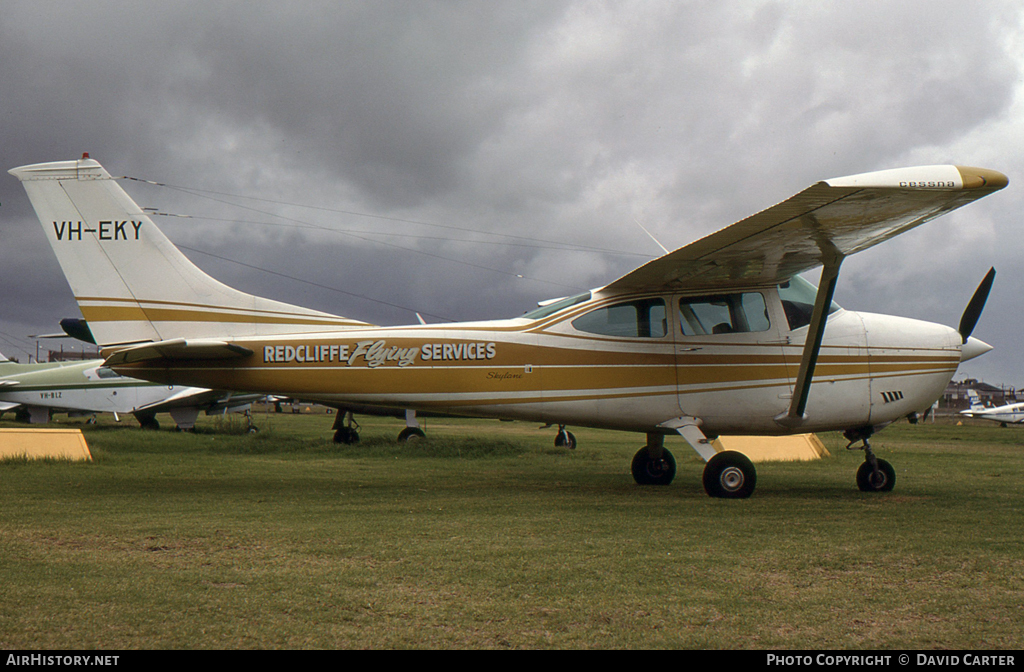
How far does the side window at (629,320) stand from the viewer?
363 inches

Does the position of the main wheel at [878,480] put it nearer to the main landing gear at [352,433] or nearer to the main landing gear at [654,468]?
the main landing gear at [654,468]

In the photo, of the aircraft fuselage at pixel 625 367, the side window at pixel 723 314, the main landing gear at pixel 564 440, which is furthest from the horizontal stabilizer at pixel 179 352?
the main landing gear at pixel 564 440

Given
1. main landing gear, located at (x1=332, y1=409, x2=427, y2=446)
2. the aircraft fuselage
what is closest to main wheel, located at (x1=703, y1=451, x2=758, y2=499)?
the aircraft fuselage

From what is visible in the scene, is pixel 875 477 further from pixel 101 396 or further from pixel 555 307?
pixel 101 396

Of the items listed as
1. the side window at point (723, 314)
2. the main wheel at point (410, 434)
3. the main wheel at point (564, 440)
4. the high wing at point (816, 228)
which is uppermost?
the high wing at point (816, 228)

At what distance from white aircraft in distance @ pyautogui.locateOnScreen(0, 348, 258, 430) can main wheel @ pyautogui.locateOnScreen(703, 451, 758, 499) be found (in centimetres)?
2288

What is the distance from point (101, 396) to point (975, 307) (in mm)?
29601

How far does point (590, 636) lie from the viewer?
10.9 ft

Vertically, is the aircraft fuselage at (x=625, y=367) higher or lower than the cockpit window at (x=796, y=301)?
lower

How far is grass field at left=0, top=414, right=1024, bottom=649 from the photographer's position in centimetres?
337

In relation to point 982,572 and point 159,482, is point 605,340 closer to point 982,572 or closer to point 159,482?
point 982,572

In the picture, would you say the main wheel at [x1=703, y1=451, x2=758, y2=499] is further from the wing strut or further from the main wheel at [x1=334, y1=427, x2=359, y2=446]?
the main wheel at [x1=334, y1=427, x2=359, y2=446]

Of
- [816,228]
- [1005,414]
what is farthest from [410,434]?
[1005,414]

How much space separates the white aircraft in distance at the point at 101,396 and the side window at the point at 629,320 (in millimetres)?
21685
